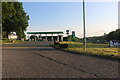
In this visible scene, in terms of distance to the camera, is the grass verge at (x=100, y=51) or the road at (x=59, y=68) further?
the grass verge at (x=100, y=51)

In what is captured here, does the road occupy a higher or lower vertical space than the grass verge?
lower

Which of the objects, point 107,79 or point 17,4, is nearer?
point 107,79

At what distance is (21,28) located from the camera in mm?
63906

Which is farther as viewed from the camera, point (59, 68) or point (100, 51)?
point (100, 51)

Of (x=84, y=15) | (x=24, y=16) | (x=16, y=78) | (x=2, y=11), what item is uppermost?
(x=24, y=16)

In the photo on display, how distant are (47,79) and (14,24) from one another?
2262 inches

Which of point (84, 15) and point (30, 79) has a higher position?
point (84, 15)

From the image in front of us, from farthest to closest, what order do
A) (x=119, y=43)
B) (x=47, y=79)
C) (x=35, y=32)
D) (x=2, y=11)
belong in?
1. (x=35, y=32)
2. (x=2, y=11)
3. (x=119, y=43)
4. (x=47, y=79)

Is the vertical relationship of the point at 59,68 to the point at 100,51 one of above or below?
below

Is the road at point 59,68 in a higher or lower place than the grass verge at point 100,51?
lower

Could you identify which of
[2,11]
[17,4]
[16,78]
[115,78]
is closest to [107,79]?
[115,78]

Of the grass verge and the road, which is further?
the grass verge

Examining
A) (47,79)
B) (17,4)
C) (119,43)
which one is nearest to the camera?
(47,79)

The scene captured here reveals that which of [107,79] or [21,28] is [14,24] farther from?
[107,79]
